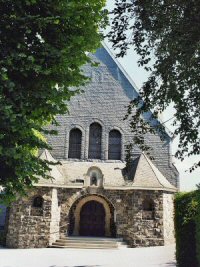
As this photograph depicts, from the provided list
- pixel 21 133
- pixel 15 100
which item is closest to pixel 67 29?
pixel 15 100

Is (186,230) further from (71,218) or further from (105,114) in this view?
(105,114)

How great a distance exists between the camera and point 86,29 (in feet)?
23.1

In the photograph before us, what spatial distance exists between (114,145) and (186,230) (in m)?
11.4

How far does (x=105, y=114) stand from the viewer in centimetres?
2097

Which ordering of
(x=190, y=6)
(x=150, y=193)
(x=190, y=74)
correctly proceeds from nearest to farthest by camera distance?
(x=190, y=6) < (x=190, y=74) < (x=150, y=193)

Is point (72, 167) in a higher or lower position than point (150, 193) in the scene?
higher

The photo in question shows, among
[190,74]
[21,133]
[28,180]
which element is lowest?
[28,180]

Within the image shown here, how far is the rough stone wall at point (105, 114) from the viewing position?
2011 cm

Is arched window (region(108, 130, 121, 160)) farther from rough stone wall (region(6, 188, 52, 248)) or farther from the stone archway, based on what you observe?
rough stone wall (region(6, 188, 52, 248))

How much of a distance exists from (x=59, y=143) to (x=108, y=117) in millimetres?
3622

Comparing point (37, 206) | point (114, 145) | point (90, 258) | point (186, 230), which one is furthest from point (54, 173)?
point (186, 230)

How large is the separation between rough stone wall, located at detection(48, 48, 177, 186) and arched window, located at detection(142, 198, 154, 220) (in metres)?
2.85

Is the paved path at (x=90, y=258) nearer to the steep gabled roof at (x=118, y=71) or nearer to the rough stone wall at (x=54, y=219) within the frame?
the rough stone wall at (x=54, y=219)

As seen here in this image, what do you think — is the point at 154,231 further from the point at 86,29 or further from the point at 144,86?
the point at 86,29
